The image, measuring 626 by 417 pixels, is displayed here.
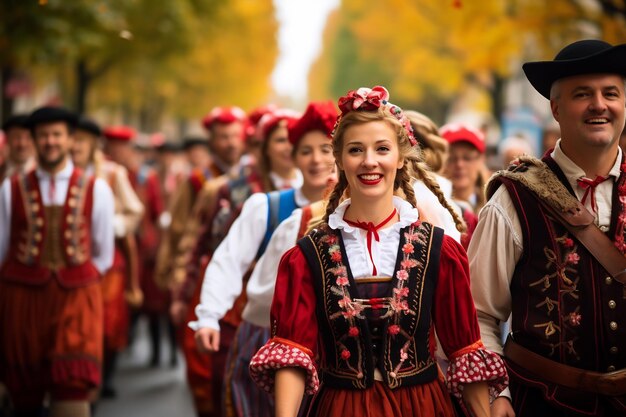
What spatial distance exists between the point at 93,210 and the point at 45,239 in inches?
19.4

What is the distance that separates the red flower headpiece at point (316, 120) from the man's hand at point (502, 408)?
2124 mm

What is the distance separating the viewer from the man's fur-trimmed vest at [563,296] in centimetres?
476

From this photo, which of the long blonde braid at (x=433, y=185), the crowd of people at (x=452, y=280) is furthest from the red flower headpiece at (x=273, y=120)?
the long blonde braid at (x=433, y=185)

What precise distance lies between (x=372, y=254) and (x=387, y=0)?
31.1 meters

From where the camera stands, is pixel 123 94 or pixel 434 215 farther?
pixel 123 94

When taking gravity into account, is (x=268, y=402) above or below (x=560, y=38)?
below

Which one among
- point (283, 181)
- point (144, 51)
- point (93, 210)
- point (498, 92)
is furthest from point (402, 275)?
point (498, 92)

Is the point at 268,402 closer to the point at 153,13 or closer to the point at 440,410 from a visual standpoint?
the point at 440,410

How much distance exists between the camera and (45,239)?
28.2 feet

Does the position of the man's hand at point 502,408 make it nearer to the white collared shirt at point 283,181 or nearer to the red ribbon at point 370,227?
the red ribbon at point 370,227

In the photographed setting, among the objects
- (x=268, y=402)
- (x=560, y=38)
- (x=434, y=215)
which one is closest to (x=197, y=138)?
(x=560, y=38)

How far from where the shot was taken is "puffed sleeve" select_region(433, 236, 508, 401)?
4.54 meters

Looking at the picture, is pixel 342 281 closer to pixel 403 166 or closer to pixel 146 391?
pixel 403 166

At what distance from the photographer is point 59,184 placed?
877 centimetres
